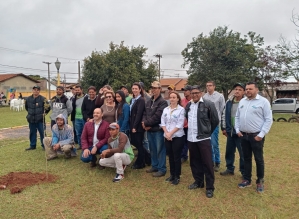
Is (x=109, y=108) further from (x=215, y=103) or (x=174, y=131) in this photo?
(x=215, y=103)

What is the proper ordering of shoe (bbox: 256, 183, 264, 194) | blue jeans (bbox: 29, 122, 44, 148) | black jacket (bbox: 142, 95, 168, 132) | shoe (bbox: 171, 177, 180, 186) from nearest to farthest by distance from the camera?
1. shoe (bbox: 256, 183, 264, 194)
2. shoe (bbox: 171, 177, 180, 186)
3. black jacket (bbox: 142, 95, 168, 132)
4. blue jeans (bbox: 29, 122, 44, 148)

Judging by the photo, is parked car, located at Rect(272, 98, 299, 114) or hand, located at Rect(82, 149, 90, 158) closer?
hand, located at Rect(82, 149, 90, 158)

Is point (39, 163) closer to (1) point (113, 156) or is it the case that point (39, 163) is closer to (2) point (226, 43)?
(1) point (113, 156)

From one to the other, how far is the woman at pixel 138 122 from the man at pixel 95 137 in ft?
1.84

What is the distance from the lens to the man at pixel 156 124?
4.87m

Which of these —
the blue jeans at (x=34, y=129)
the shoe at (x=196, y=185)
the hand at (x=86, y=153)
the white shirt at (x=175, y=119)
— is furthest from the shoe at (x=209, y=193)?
the blue jeans at (x=34, y=129)

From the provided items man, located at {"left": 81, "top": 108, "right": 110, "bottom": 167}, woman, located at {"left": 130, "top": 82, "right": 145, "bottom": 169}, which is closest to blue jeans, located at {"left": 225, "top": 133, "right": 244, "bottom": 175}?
woman, located at {"left": 130, "top": 82, "right": 145, "bottom": 169}

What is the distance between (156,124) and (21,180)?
2.75 meters

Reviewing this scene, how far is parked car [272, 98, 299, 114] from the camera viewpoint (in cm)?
2297

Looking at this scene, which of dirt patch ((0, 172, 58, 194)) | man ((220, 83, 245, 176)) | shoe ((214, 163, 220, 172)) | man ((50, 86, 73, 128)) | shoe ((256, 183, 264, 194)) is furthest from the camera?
man ((50, 86, 73, 128))

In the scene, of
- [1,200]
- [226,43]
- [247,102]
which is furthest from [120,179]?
[226,43]

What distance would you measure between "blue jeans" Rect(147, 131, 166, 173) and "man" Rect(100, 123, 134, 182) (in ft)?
1.60

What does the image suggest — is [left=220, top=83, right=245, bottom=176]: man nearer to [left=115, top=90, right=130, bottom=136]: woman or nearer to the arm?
the arm

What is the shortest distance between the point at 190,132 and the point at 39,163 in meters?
3.78
